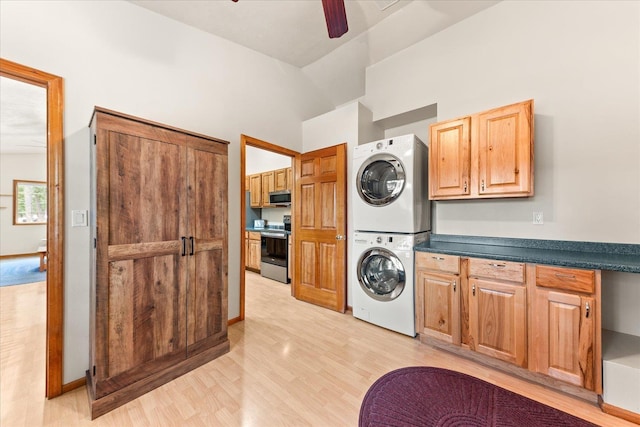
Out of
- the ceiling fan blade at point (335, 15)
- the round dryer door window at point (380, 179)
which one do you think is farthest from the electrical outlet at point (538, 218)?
the ceiling fan blade at point (335, 15)

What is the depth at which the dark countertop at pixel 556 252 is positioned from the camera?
1.59m

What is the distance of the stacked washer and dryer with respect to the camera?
98.1 inches

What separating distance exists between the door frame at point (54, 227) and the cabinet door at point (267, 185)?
348cm

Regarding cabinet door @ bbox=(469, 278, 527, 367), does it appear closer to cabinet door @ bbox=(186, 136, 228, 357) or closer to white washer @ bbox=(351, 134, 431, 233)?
white washer @ bbox=(351, 134, 431, 233)

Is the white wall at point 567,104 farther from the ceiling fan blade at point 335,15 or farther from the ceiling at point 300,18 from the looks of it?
the ceiling fan blade at point 335,15

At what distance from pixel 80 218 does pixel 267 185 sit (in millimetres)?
3559

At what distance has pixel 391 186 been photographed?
273 centimetres

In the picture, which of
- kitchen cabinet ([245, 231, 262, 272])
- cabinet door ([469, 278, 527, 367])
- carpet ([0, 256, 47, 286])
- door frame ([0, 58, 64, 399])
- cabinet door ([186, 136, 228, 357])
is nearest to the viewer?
door frame ([0, 58, 64, 399])

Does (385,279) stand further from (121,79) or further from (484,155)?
(121,79)

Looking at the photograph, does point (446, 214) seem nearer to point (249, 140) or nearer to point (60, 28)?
point (249, 140)

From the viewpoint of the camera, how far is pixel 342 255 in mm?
3166

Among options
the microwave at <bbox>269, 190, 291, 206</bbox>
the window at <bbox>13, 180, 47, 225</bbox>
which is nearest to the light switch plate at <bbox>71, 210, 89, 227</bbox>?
the microwave at <bbox>269, 190, 291, 206</bbox>

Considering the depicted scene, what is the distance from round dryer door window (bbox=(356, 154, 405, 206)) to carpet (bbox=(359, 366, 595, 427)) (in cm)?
170

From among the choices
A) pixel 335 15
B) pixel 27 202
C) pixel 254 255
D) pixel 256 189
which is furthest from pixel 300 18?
pixel 27 202
